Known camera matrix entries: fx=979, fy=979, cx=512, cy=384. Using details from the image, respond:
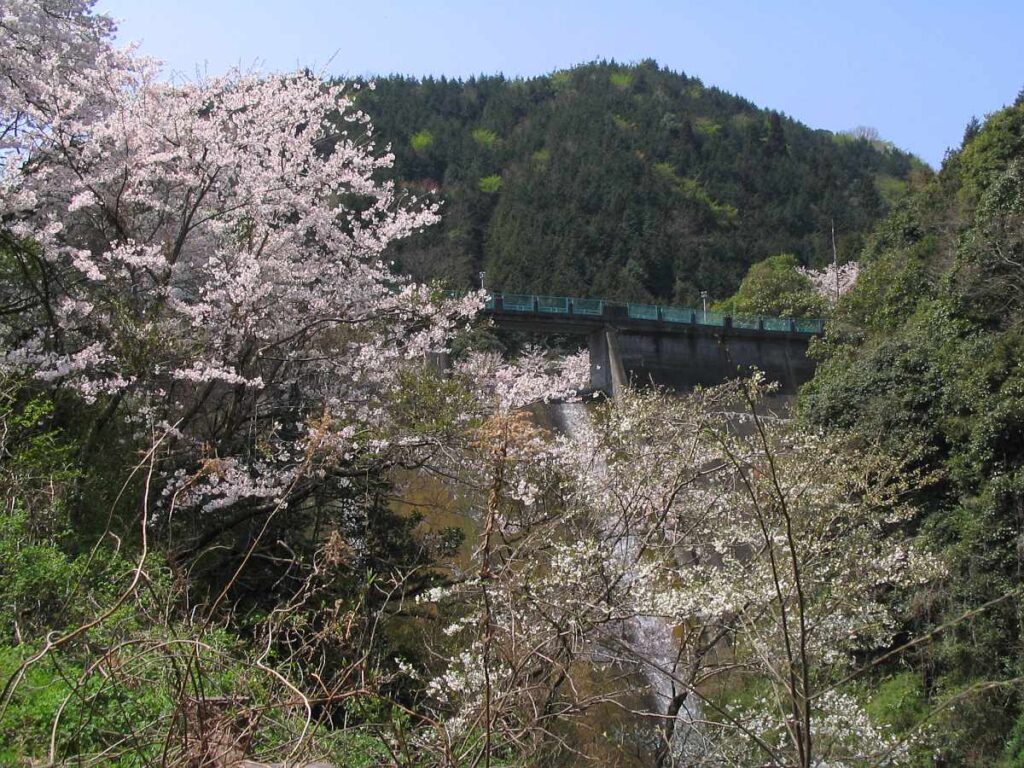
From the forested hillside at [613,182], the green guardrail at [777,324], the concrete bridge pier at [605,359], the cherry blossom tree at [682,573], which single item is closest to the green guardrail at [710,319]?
the green guardrail at [777,324]

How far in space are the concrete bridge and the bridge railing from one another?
30mm

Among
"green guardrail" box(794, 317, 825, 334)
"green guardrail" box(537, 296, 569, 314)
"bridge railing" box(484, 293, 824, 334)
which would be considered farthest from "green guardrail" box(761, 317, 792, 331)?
"green guardrail" box(537, 296, 569, 314)

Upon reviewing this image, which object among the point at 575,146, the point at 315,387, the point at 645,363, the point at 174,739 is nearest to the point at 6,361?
the point at 315,387

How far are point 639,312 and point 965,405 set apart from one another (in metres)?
16.1

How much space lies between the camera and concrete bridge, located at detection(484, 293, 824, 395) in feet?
93.6

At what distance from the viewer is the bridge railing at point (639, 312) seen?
28.5 m

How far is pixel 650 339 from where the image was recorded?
30375 millimetres

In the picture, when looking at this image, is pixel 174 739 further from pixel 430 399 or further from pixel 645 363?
pixel 645 363

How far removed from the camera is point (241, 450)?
958 cm

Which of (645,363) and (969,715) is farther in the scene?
(645,363)

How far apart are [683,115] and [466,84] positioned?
17.1 meters

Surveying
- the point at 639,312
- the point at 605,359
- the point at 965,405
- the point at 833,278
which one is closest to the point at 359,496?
the point at 965,405

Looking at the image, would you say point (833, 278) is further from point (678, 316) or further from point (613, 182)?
point (678, 316)

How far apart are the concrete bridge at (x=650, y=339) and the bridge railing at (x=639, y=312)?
3cm
